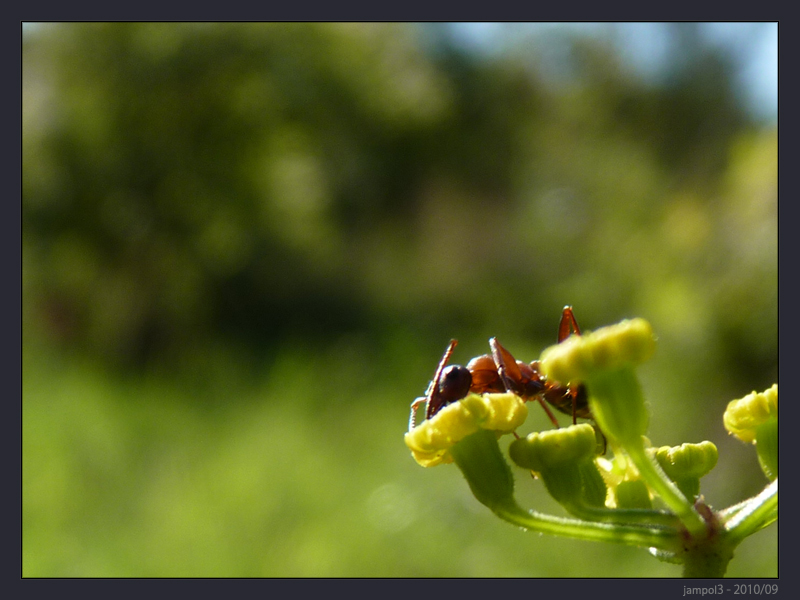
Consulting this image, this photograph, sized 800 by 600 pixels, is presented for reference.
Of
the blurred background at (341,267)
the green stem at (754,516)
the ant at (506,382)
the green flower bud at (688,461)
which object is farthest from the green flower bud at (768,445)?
the blurred background at (341,267)

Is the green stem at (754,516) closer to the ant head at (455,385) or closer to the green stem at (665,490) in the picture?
the green stem at (665,490)

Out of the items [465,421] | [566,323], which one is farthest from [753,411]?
[566,323]

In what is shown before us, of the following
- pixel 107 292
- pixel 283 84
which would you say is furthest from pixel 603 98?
pixel 107 292

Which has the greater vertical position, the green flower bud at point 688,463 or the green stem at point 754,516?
the green flower bud at point 688,463

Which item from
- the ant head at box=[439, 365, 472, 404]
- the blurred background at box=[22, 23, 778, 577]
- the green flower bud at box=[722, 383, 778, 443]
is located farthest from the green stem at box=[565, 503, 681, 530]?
the blurred background at box=[22, 23, 778, 577]

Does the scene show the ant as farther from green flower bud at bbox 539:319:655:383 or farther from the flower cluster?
green flower bud at bbox 539:319:655:383

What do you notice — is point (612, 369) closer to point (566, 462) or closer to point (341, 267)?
point (566, 462)
